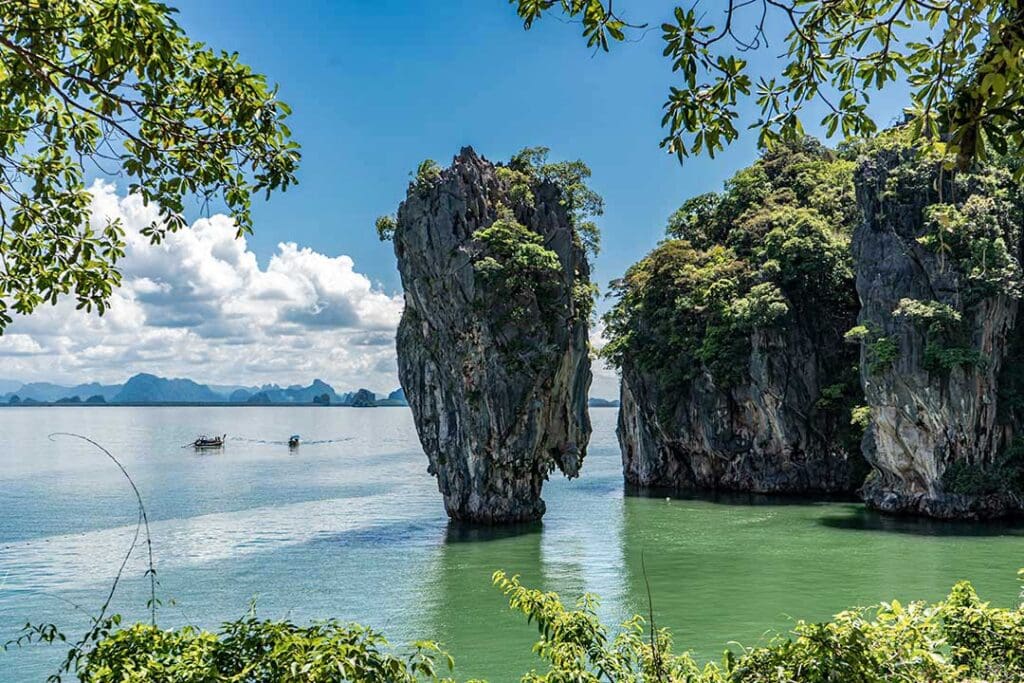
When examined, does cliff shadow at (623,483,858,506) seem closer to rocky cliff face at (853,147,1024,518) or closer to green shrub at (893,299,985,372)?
rocky cliff face at (853,147,1024,518)

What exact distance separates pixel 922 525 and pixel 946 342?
596 cm

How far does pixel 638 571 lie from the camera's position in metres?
21.6

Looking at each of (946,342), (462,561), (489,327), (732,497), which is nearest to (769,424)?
(732,497)

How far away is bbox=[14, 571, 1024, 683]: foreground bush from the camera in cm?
428

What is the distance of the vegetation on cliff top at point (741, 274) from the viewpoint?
33.7 metres

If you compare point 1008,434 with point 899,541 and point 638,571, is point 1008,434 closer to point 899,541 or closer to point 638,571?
point 899,541

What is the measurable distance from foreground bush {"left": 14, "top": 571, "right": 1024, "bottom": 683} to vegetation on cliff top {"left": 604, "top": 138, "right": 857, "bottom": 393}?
2782 centimetres

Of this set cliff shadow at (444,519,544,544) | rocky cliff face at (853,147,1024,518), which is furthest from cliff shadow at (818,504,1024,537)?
cliff shadow at (444,519,544,544)

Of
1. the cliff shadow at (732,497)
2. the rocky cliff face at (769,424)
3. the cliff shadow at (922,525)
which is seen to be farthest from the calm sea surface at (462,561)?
the rocky cliff face at (769,424)

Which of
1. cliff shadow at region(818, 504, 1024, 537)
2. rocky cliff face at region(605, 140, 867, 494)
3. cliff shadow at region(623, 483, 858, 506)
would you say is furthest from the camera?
rocky cliff face at region(605, 140, 867, 494)

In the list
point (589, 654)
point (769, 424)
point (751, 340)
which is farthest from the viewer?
point (769, 424)

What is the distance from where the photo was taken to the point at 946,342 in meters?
26.9

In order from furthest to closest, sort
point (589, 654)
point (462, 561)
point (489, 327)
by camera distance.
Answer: point (489, 327) < point (462, 561) < point (589, 654)

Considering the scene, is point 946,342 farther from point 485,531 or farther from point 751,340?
point 485,531
